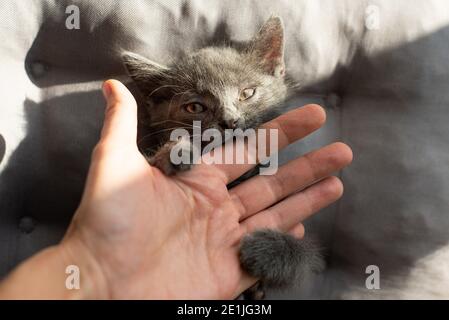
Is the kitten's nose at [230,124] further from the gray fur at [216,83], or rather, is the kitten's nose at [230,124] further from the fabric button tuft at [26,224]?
the fabric button tuft at [26,224]

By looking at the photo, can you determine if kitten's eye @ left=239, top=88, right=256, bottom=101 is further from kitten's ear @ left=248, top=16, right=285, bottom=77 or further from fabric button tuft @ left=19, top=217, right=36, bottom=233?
fabric button tuft @ left=19, top=217, right=36, bottom=233

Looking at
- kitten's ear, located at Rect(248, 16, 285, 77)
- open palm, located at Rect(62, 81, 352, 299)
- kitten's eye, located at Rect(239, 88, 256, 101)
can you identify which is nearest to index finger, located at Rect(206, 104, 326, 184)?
open palm, located at Rect(62, 81, 352, 299)

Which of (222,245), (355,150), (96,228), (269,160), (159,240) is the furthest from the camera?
(355,150)

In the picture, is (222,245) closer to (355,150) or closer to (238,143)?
(238,143)

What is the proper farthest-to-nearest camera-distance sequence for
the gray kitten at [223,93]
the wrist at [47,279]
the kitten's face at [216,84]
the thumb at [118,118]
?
→ the kitten's face at [216,84] → the gray kitten at [223,93] → the thumb at [118,118] → the wrist at [47,279]

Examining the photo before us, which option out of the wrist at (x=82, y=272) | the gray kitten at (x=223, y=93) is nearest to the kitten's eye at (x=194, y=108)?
the gray kitten at (x=223, y=93)

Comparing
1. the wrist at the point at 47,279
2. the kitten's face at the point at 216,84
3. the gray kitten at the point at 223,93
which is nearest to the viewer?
the wrist at the point at 47,279

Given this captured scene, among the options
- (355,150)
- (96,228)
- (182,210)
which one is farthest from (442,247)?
(96,228)
